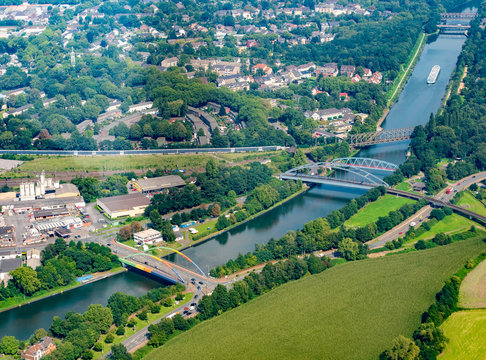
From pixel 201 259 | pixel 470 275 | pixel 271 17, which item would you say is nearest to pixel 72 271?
pixel 201 259

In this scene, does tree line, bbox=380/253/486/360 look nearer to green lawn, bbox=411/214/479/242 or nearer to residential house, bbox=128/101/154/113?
green lawn, bbox=411/214/479/242

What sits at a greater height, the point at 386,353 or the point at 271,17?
the point at 271,17

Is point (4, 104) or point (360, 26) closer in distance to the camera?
point (4, 104)

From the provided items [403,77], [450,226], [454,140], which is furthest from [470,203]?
[403,77]

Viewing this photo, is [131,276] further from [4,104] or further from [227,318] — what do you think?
[4,104]

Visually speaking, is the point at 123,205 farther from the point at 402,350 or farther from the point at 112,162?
the point at 402,350

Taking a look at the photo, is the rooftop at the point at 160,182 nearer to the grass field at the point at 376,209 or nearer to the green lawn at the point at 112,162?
the green lawn at the point at 112,162

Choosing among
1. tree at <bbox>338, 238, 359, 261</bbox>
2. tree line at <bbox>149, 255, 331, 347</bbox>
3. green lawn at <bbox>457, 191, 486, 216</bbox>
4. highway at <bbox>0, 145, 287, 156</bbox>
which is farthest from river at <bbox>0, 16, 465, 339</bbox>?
highway at <bbox>0, 145, 287, 156</bbox>
